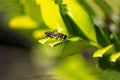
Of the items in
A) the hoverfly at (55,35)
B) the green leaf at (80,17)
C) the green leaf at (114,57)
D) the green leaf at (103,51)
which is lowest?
the green leaf at (114,57)

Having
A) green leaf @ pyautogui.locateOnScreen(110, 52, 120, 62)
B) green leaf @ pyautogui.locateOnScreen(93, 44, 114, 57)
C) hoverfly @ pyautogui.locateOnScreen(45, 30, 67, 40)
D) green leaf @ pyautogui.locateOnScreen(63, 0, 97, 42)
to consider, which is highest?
green leaf @ pyautogui.locateOnScreen(63, 0, 97, 42)

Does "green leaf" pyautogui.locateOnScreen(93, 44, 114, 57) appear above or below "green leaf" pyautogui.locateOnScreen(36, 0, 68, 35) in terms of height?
below

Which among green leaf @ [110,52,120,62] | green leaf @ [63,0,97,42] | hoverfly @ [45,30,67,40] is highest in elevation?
green leaf @ [63,0,97,42]

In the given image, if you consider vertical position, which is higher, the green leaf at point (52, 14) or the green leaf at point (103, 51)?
the green leaf at point (52, 14)

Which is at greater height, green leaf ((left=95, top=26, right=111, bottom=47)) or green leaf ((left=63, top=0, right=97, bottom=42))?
green leaf ((left=63, top=0, right=97, bottom=42))

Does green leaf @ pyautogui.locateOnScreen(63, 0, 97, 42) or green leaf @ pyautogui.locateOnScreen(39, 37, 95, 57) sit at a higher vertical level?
green leaf @ pyautogui.locateOnScreen(63, 0, 97, 42)

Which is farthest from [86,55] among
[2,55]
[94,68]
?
[2,55]

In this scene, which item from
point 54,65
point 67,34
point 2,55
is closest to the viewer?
point 67,34

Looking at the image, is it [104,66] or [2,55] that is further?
[2,55]

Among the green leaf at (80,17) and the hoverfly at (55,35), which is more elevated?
the green leaf at (80,17)

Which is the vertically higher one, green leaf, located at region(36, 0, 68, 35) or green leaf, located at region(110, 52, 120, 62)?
green leaf, located at region(36, 0, 68, 35)

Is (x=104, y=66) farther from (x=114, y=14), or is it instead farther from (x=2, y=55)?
(x=2, y=55)
